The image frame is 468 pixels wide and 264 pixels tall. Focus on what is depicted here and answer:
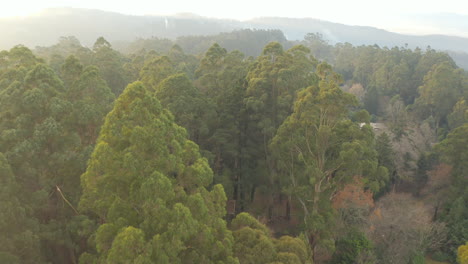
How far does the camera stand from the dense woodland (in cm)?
809

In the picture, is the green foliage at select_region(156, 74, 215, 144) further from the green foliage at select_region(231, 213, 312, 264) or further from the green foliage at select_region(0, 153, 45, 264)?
the green foliage at select_region(0, 153, 45, 264)

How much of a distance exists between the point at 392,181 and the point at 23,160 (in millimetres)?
26111

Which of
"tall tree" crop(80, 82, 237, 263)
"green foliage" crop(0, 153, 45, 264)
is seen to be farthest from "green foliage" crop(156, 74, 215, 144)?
"tall tree" crop(80, 82, 237, 263)

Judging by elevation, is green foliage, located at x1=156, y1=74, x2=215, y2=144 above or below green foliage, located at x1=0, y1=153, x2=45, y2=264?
above

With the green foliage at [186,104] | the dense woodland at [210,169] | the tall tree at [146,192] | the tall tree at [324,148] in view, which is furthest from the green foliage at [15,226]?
the tall tree at [324,148]

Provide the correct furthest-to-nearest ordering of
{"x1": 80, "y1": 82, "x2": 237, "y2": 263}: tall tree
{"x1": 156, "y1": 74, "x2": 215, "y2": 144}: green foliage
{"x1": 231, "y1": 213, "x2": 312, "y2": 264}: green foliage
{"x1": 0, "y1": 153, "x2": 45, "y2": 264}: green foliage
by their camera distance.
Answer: {"x1": 156, "y1": 74, "x2": 215, "y2": 144}: green foliage → {"x1": 231, "y1": 213, "x2": 312, "y2": 264}: green foliage → {"x1": 0, "y1": 153, "x2": 45, "y2": 264}: green foliage → {"x1": 80, "y1": 82, "x2": 237, "y2": 263}: tall tree

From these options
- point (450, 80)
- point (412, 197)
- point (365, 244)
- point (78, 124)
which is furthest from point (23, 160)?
point (450, 80)

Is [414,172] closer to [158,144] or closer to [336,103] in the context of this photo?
[336,103]

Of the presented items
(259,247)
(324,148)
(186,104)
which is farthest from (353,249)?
(186,104)

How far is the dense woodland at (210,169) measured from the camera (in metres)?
8.09

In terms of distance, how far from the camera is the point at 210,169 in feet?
30.2

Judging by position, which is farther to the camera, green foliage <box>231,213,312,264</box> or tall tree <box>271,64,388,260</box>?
tall tree <box>271,64,388,260</box>

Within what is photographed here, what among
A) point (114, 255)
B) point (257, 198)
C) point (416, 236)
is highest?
point (114, 255)

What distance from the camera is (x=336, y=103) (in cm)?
1570
